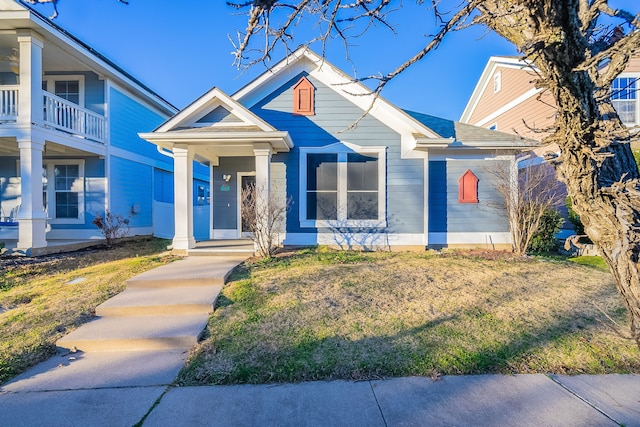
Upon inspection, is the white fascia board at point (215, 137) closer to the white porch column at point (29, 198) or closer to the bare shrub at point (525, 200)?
the white porch column at point (29, 198)

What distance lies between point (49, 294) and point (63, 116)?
6827 millimetres

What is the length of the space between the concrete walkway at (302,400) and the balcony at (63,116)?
841 cm

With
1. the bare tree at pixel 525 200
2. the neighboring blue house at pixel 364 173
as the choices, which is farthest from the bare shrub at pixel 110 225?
the bare tree at pixel 525 200

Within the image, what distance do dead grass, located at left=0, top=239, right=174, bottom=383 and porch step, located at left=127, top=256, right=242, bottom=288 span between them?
389 millimetres

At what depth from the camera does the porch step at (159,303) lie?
4.54 metres

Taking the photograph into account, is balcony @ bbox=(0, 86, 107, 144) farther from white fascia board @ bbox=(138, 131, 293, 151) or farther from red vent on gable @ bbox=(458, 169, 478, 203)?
red vent on gable @ bbox=(458, 169, 478, 203)

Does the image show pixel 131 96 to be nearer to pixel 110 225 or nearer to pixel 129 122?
pixel 129 122

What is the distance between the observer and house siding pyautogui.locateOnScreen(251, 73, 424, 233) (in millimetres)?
8789

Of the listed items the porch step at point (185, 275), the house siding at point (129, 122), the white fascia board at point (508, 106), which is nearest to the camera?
the porch step at point (185, 275)

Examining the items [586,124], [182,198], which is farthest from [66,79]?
[586,124]

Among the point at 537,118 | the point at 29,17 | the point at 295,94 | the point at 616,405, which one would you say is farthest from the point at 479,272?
the point at 29,17

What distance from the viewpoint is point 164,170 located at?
14.7 metres

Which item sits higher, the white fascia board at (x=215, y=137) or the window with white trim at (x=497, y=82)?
the window with white trim at (x=497, y=82)

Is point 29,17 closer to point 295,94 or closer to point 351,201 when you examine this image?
point 295,94
